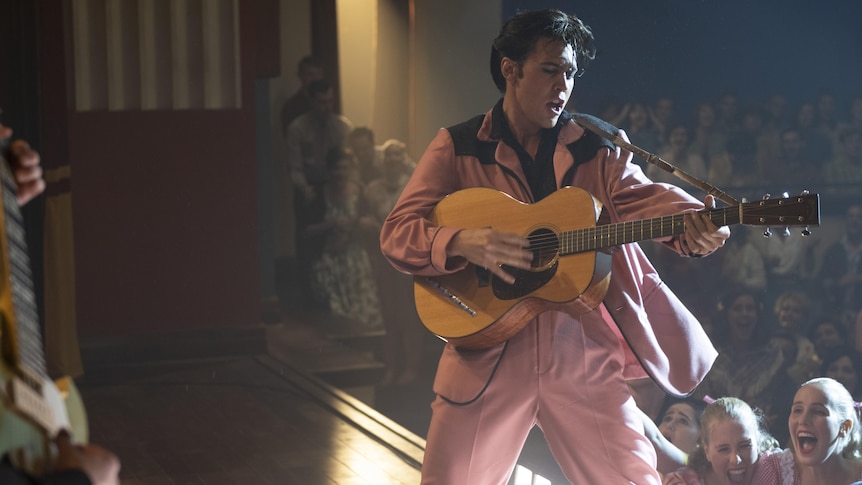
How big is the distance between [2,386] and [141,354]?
5.25 m

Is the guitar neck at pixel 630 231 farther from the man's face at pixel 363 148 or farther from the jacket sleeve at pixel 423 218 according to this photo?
the man's face at pixel 363 148

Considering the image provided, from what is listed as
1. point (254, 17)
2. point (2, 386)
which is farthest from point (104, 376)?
point (2, 386)

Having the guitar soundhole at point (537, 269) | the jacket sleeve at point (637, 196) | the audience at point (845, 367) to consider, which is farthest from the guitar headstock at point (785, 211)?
the audience at point (845, 367)

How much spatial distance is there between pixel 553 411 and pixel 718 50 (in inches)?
Result: 50.5

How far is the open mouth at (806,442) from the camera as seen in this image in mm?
3318

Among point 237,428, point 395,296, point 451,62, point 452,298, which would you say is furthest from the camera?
point 237,428

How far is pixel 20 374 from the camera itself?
1.53 meters

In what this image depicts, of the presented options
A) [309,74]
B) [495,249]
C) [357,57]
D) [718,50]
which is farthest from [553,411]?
[309,74]

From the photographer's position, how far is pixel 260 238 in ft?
20.9

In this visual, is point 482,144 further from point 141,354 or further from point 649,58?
point 141,354

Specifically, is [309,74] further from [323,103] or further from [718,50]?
[718,50]

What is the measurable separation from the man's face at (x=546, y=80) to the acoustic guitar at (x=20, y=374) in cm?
158

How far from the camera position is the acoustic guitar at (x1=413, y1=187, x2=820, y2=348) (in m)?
2.77

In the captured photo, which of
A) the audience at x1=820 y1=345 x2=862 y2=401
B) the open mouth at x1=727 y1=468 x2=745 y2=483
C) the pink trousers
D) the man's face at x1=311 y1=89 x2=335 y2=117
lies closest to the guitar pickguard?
the pink trousers
